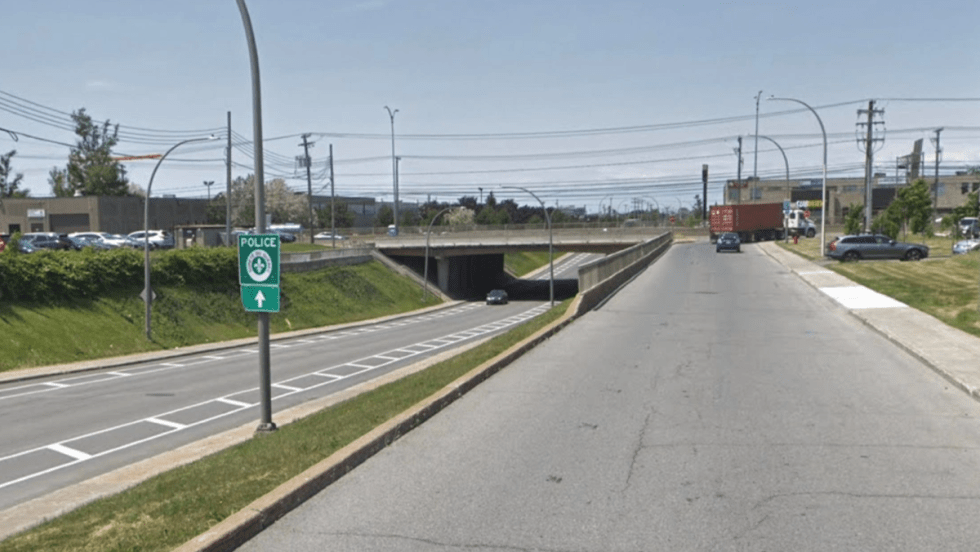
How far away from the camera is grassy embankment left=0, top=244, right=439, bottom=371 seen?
36625mm

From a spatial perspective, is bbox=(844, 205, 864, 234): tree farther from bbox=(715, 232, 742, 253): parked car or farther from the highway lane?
the highway lane

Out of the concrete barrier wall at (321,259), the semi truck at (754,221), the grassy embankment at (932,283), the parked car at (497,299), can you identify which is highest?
the semi truck at (754,221)

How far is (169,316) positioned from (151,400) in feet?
74.5

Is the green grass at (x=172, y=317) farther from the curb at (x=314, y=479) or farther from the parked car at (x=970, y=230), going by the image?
the parked car at (x=970, y=230)

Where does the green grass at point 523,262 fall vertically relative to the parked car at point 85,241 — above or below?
below

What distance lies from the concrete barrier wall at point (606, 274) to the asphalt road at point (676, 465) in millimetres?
10979

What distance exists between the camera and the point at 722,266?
51.5m

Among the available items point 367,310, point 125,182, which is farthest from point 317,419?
point 125,182

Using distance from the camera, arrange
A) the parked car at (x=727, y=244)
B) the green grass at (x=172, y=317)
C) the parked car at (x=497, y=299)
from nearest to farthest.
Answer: the green grass at (x=172, y=317)
the parked car at (x=727, y=244)
the parked car at (x=497, y=299)

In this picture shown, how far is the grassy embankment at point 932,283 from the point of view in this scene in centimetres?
2439

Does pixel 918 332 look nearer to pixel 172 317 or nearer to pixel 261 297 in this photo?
pixel 261 297

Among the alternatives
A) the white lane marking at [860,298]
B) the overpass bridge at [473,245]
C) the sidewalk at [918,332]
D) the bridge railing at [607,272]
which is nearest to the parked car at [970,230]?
the overpass bridge at [473,245]

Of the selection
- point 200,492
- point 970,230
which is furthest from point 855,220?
point 200,492

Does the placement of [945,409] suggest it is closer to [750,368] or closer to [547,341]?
[750,368]
